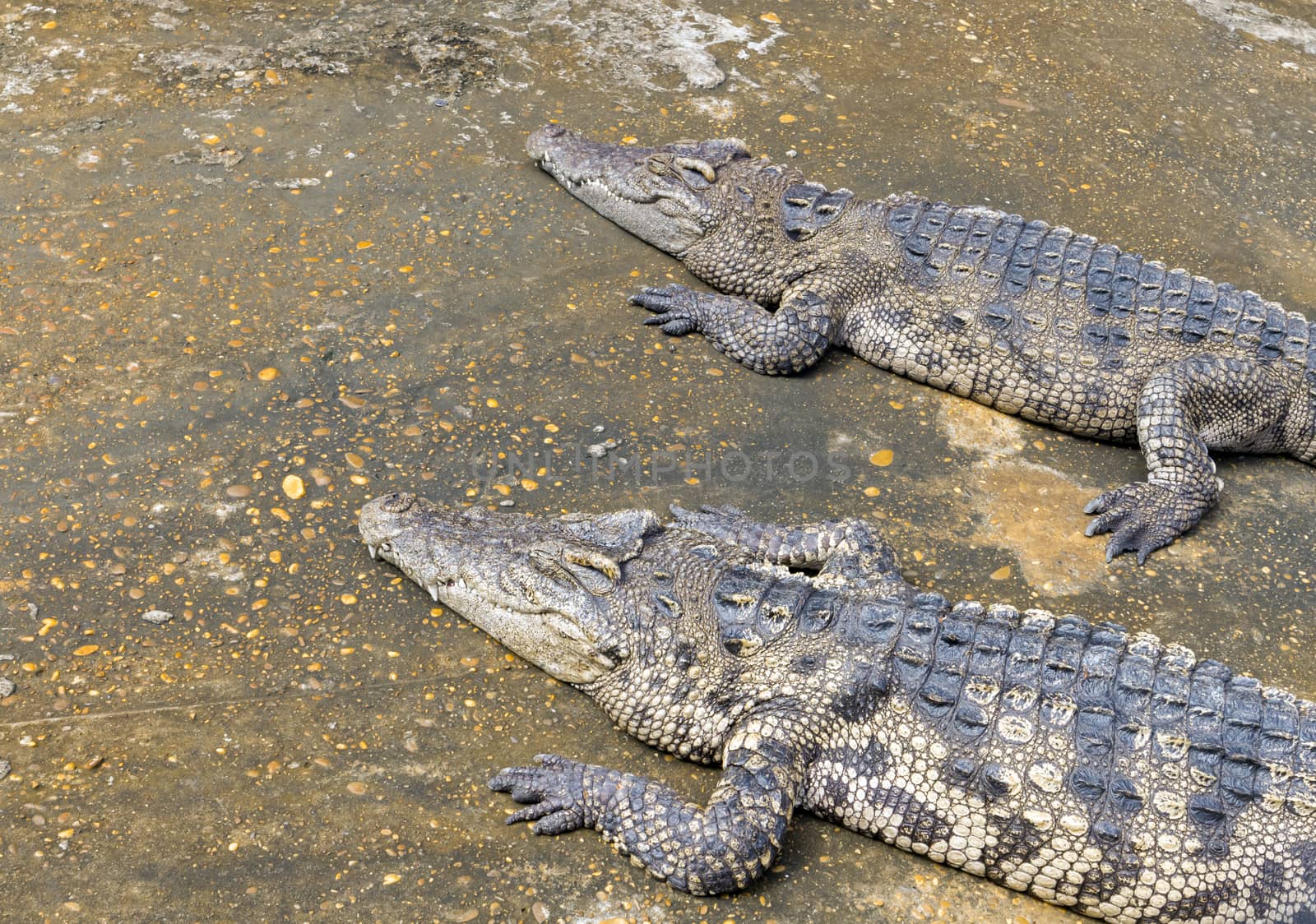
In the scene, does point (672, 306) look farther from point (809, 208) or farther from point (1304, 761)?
point (1304, 761)

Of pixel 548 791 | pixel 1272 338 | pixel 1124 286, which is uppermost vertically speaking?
pixel 1124 286

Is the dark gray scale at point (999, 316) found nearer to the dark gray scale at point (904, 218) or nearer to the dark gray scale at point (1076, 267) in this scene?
the dark gray scale at point (1076, 267)

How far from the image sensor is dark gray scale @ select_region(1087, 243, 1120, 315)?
6102mm

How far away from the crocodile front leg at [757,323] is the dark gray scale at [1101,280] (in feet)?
4.47

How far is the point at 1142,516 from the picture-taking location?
5.52 metres

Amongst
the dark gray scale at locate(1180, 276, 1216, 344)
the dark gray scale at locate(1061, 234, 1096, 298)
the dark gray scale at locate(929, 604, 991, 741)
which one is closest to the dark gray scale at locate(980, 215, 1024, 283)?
the dark gray scale at locate(1061, 234, 1096, 298)

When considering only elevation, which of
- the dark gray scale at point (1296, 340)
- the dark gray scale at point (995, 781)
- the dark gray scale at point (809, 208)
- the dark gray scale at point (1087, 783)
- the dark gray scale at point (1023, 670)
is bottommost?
the dark gray scale at point (995, 781)

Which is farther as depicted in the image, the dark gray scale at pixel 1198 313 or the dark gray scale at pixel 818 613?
the dark gray scale at pixel 1198 313

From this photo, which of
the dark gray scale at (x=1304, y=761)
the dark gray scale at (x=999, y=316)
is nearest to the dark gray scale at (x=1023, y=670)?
the dark gray scale at (x=1304, y=761)

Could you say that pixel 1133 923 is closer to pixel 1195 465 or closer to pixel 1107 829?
pixel 1107 829

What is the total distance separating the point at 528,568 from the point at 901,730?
1542 millimetres

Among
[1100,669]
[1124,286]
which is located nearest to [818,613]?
[1100,669]

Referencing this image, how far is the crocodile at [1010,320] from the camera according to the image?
5.88 m

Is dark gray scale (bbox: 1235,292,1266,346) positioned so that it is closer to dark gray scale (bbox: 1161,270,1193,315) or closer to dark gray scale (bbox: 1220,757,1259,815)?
dark gray scale (bbox: 1161,270,1193,315)
